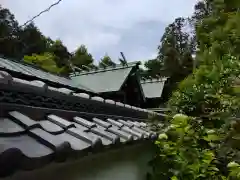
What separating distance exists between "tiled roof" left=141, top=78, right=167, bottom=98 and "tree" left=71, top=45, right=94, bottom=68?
10.3 meters

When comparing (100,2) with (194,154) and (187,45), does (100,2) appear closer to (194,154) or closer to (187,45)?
(194,154)

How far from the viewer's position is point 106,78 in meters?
13.5

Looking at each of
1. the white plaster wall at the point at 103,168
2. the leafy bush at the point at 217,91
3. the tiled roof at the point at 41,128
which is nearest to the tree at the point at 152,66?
the leafy bush at the point at 217,91

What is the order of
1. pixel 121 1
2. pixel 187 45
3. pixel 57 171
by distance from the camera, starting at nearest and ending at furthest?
pixel 57 171
pixel 121 1
pixel 187 45

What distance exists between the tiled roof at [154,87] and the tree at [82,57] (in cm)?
1033

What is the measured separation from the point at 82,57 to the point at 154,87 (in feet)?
40.5

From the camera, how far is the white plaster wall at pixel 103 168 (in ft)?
5.67

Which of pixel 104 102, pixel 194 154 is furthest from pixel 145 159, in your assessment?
pixel 194 154

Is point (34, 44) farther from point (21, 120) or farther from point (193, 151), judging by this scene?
point (21, 120)

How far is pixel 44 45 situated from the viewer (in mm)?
29891

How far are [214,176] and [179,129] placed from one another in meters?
1.06

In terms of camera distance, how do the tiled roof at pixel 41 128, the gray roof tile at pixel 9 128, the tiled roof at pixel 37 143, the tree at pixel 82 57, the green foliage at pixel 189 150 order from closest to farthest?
the tiled roof at pixel 37 143
the tiled roof at pixel 41 128
the gray roof tile at pixel 9 128
the green foliage at pixel 189 150
the tree at pixel 82 57

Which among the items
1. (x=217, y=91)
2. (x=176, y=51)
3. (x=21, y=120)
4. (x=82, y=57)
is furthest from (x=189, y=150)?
(x=82, y=57)

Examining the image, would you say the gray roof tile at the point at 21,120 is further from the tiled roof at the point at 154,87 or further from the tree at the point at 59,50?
the tree at the point at 59,50
